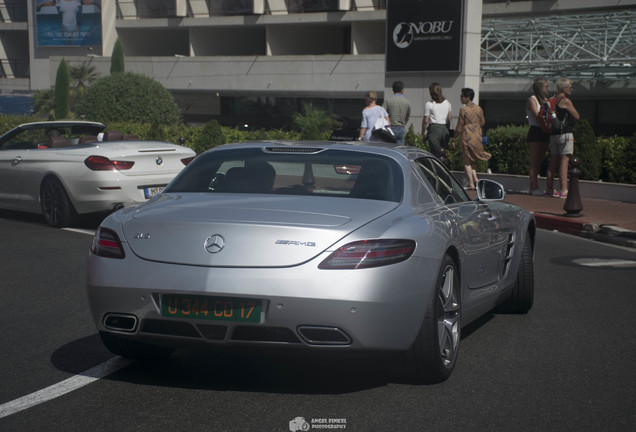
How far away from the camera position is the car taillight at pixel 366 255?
15.1 feet

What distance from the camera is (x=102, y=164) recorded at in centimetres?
1224

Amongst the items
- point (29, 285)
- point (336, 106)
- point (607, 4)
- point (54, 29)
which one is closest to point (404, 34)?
point (29, 285)

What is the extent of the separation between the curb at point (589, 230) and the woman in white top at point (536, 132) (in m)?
2.72

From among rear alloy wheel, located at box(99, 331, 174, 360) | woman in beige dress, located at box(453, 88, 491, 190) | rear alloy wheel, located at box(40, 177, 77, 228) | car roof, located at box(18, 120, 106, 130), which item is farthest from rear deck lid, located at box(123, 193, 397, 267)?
woman in beige dress, located at box(453, 88, 491, 190)

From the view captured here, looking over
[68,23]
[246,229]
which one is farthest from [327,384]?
[68,23]

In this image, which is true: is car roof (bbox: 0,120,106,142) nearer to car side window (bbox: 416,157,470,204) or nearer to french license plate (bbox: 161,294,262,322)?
car side window (bbox: 416,157,470,204)

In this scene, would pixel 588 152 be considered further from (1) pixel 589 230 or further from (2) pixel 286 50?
(2) pixel 286 50

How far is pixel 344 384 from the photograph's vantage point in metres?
5.21

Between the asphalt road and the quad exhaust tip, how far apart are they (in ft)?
1.17

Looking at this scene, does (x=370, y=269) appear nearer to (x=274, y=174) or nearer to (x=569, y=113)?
(x=274, y=174)

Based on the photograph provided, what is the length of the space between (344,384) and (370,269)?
0.89 meters

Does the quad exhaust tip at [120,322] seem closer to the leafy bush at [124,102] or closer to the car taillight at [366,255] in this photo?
the car taillight at [366,255]

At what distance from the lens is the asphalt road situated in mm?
4566

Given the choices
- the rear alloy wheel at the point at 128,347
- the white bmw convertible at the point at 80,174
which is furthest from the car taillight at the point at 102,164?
the rear alloy wheel at the point at 128,347
